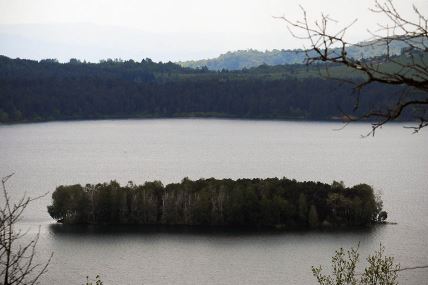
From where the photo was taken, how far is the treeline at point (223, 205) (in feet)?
188

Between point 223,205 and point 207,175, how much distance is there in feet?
80.3

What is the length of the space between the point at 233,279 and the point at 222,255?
237 inches

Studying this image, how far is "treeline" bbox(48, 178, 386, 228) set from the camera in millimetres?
57406

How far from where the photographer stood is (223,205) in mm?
57844

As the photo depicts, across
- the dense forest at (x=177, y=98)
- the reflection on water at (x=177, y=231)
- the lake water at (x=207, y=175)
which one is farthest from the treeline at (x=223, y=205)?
the dense forest at (x=177, y=98)

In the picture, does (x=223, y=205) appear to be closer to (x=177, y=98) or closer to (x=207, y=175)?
(x=207, y=175)

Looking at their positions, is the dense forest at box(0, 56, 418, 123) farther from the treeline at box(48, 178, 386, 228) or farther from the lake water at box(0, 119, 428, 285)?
the treeline at box(48, 178, 386, 228)

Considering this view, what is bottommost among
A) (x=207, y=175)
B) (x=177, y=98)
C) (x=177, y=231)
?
(x=177, y=231)

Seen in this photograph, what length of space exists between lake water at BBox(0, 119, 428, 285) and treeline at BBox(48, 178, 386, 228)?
2194 millimetres

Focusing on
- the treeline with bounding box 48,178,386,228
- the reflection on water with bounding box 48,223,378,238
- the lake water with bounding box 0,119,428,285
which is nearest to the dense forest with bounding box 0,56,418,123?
the lake water with bounding box 0,119,428,285

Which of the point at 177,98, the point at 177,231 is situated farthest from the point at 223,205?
the point at 177,98

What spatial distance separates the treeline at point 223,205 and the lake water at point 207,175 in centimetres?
219

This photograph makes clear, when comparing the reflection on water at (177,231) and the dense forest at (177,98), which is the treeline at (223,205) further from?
the dense forest at (177,98)

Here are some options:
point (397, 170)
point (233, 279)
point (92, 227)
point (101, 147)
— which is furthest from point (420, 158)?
point (233, 279)
